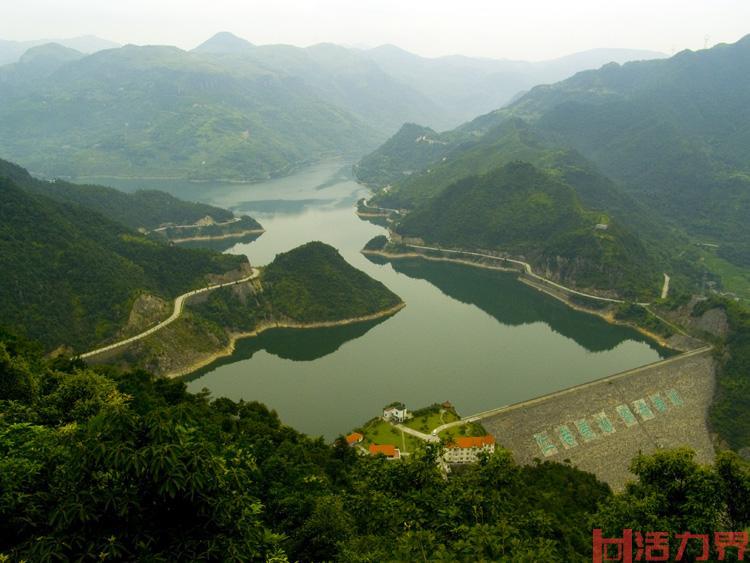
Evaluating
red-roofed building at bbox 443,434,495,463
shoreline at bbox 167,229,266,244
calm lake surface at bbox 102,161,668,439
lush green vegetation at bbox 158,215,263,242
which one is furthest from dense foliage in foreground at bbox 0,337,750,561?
lush green vegetation at bbox 158,215,263,242

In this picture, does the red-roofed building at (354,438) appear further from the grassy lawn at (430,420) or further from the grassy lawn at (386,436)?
the grassy lawn at (430,420)

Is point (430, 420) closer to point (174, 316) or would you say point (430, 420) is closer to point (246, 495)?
point (174, 316)

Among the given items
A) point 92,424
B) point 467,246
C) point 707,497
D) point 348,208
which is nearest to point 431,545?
point 92,424

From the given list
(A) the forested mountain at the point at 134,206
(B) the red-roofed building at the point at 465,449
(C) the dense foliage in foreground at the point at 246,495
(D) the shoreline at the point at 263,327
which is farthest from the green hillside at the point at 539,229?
(C) the dense foliage in foreground at the point at 246,495

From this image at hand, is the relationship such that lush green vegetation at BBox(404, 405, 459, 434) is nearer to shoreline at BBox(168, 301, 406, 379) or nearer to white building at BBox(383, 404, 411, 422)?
white building at BBox(383, 404, 411, 422)

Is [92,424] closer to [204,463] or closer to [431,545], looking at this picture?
[204,463]
